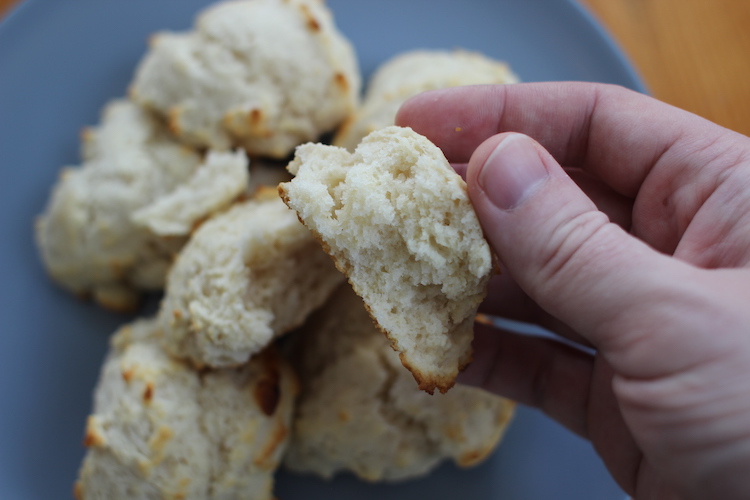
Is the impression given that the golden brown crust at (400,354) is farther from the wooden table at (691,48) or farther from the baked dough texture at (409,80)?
the wooden table at (691,48)

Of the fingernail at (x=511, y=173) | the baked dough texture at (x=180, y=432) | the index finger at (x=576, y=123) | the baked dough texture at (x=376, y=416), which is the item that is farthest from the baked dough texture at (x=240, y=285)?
the fingernail at (x=511, y=173)

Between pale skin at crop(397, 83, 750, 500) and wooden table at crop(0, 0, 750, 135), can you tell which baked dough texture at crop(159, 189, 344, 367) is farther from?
wooden table at crop(0, 0, 750, 135)

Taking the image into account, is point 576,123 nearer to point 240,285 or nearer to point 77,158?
point 240,285

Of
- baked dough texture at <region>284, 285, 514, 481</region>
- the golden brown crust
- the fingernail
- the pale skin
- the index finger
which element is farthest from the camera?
baked dough texture at <region>284, 285, 514, 481</region>

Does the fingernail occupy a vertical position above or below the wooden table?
above

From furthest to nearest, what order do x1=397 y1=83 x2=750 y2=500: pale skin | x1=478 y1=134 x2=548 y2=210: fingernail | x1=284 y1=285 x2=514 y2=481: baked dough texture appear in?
x1=284 y1=285 x2=514 y2=481: baked dough texture
x1=478 y1=134 x2=548 y2=210: fingernail
x1=397 y1=83 x2=750 y2=500: pale skin

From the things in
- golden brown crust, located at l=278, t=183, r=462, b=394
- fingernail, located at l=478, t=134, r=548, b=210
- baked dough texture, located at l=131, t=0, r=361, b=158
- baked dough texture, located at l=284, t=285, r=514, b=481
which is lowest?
baked dough texture, located at l=284, t=285, r=514, b=481

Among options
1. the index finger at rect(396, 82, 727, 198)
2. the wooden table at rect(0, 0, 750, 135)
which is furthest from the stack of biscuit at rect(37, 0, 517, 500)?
the wooden table at rect(0, 0, 750, 135)
